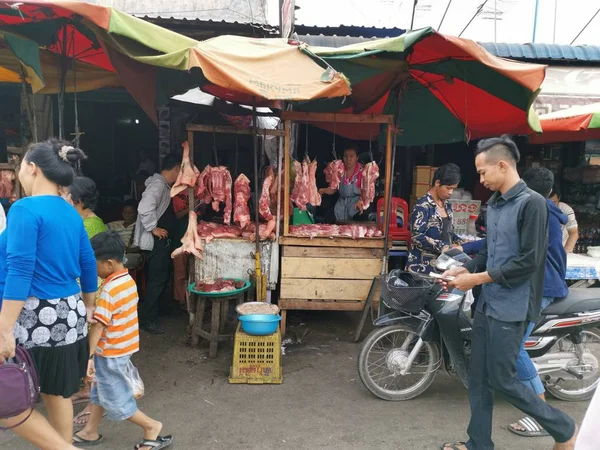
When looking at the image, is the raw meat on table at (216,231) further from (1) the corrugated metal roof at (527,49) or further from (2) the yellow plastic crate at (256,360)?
(1) the corrugated metal roof at (527,49)

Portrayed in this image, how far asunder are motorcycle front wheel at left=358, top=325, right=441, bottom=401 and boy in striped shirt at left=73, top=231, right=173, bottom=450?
1831mm

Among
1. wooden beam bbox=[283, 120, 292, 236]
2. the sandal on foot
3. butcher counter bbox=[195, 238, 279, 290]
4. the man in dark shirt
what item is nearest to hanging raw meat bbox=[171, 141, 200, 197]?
butcher counter bbox=[195, 238, 279, 290]

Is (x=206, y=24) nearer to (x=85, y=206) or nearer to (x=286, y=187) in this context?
(x=286, y=187)

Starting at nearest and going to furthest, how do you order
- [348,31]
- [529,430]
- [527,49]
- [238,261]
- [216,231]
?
[529,430]
[238,261]
[216,231]
[527,49]
[348,31]

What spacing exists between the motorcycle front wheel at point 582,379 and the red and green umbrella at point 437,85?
2065mm

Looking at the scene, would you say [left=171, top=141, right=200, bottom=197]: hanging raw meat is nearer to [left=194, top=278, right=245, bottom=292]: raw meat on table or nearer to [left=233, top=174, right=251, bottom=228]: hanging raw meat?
[left=233, top=174, right=251, bottom=228]: hanging raw meat

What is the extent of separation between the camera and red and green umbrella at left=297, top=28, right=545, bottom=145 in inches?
157

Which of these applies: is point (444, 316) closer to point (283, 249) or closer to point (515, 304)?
point (515, 304)

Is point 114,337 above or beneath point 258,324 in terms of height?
above

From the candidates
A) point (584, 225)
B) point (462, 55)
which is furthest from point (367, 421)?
point (584, 225)

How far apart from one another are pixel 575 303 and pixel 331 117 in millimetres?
2933

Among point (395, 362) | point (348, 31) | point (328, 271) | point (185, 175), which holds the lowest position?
point (395, 362)

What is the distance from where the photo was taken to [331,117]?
503 centimetres

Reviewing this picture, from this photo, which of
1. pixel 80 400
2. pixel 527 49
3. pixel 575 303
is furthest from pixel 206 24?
pixel 575 303
